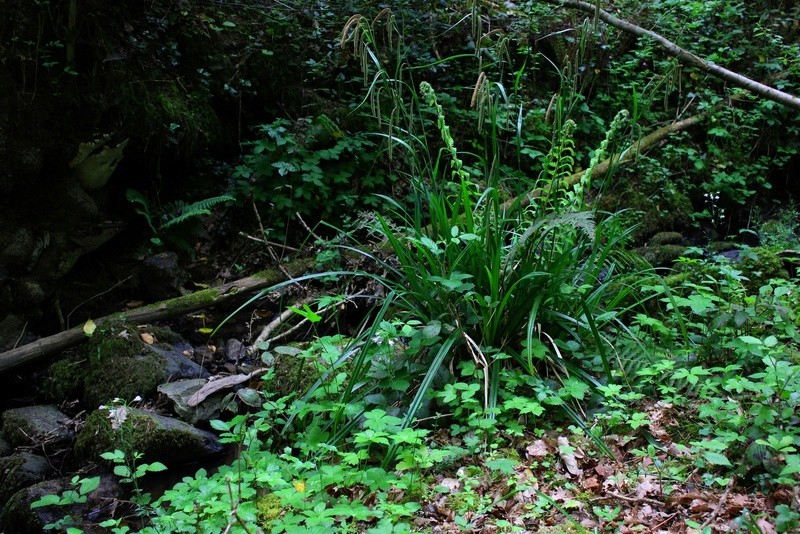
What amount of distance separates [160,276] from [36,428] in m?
1.51

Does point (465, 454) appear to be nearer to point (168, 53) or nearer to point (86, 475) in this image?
point (86, 475)

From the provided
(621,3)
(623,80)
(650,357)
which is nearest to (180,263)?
A: (650,357)

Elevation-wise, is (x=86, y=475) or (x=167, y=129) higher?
(x=167, y=129)

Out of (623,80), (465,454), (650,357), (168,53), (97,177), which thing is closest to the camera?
(465,454)

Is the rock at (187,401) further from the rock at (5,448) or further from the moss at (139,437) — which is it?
the rock at (5,448)

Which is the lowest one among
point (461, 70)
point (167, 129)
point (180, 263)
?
point (180, 263)

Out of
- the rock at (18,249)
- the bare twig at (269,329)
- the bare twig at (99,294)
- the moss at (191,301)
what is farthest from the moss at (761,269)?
the rock at (18,249)

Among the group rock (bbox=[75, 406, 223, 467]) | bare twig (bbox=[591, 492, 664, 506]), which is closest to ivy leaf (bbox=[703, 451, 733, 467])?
bare twig (bbox=[591, 492, 664, 506])

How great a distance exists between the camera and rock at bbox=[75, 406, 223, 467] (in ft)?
10.7

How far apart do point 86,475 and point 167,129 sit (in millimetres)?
2937

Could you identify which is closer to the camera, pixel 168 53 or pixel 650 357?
pixel 650 357

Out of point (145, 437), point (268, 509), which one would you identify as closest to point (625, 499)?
point (268, 509)

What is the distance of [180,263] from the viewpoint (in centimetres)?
509

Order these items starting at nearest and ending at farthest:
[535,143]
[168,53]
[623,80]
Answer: [168,53]
[535,143]
[623,80]
